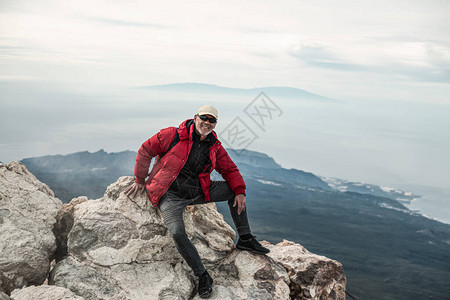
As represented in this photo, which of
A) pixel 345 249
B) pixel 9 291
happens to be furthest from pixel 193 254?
pixel 345 249

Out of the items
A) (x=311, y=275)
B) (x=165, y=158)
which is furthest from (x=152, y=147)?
(x=311, y=275)

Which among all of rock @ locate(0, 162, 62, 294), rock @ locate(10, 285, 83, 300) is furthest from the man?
rock @ locate(10, 285, 83, 300)

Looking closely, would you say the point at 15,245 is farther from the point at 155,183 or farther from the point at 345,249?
the point at 345,249

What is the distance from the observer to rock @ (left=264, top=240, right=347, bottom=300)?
8.98 metres

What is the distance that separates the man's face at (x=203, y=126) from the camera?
317 inches

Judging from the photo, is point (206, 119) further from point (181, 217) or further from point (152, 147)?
point (181, 217)

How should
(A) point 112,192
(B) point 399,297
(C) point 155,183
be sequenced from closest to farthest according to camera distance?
(C) point 155,183, (A) point 112,192, (B) point 399,297

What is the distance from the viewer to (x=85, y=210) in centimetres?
877

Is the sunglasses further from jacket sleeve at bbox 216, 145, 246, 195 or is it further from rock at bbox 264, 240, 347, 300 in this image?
rock at bbox 264, 240, 347, 300

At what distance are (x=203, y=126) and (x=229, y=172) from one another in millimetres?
1395

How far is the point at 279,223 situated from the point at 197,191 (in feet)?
619

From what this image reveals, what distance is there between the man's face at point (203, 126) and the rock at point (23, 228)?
3.97 meters

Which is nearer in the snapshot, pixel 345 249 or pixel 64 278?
pixel 64 278

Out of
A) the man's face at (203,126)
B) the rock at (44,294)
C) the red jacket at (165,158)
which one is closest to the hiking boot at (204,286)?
the red jacket at (165,158)
